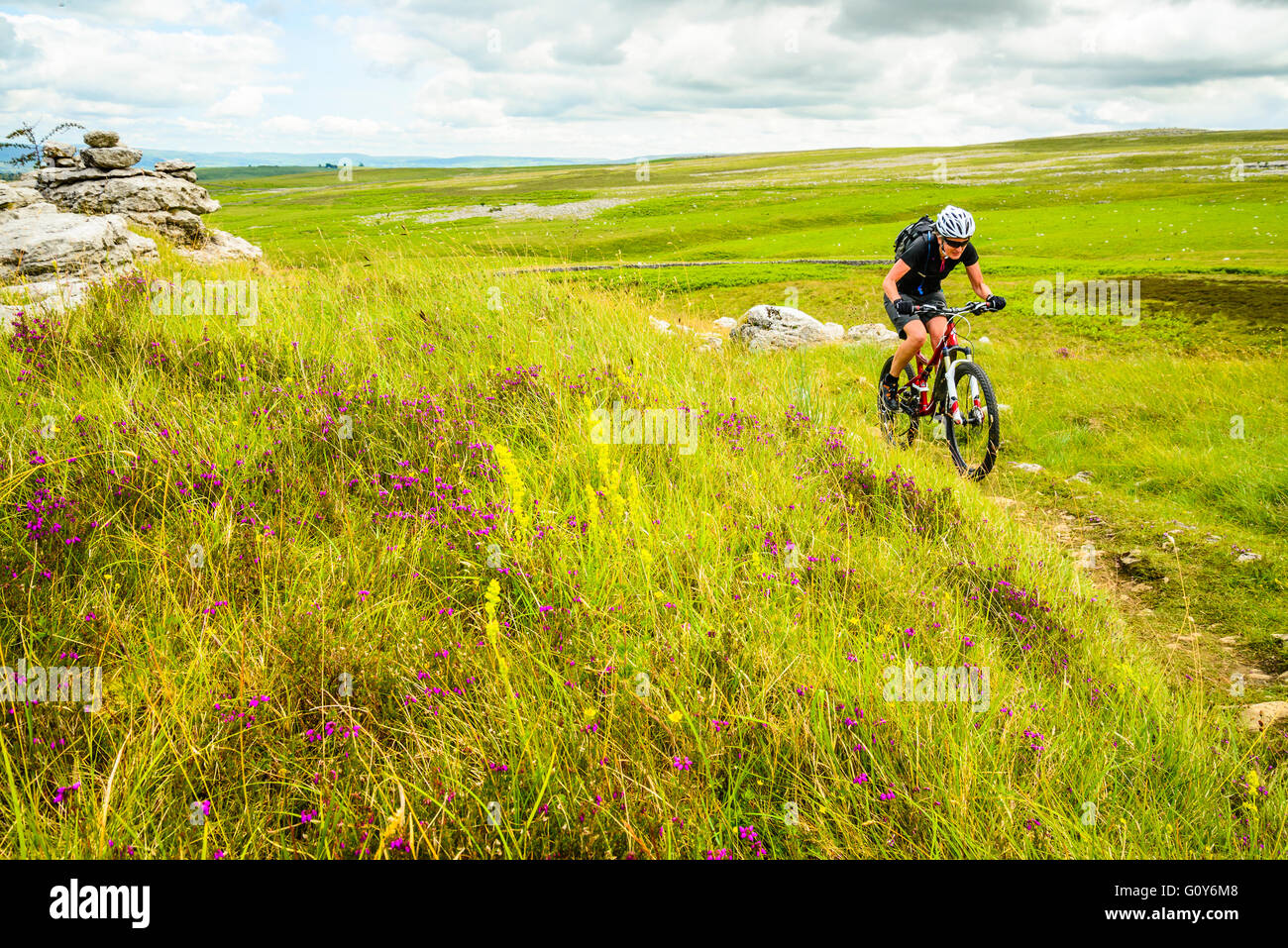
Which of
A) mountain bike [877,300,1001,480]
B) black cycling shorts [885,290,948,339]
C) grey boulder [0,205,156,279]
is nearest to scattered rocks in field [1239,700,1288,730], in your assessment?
mountain bike [877,300,1001,480]

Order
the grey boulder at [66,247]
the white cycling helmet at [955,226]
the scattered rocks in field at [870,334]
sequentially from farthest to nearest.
A: the scattered rocks in field at [870,334] < the grey boulder at [66,247] < the white cycling helmet at [955,226]

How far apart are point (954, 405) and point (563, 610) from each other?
250 inches

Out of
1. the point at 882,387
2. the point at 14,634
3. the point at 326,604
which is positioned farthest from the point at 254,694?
the point at 882,387

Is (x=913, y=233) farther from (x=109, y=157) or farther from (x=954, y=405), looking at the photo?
(x=109, y=157)

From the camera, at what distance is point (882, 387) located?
29.7 ft

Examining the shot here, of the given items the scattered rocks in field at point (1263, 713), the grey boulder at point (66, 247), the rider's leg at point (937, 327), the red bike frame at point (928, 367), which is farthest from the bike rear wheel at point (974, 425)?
the grey boulder at point (66, 247)

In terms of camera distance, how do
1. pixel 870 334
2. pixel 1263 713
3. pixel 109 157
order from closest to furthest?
1. pixel 1263 713
2. pixel 109 157
3. pixel 870 334

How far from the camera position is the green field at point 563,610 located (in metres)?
2.30

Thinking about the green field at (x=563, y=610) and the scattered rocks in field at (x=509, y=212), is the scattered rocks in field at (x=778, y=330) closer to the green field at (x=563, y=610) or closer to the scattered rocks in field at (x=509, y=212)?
the green field at (x=563, y=610)

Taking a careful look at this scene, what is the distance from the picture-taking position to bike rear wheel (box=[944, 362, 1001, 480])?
7.42 m

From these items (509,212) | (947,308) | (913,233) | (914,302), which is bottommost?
(947,308)

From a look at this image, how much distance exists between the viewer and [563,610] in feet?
10.4

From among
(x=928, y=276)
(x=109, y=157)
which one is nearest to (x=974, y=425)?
(x=928, y=276)
